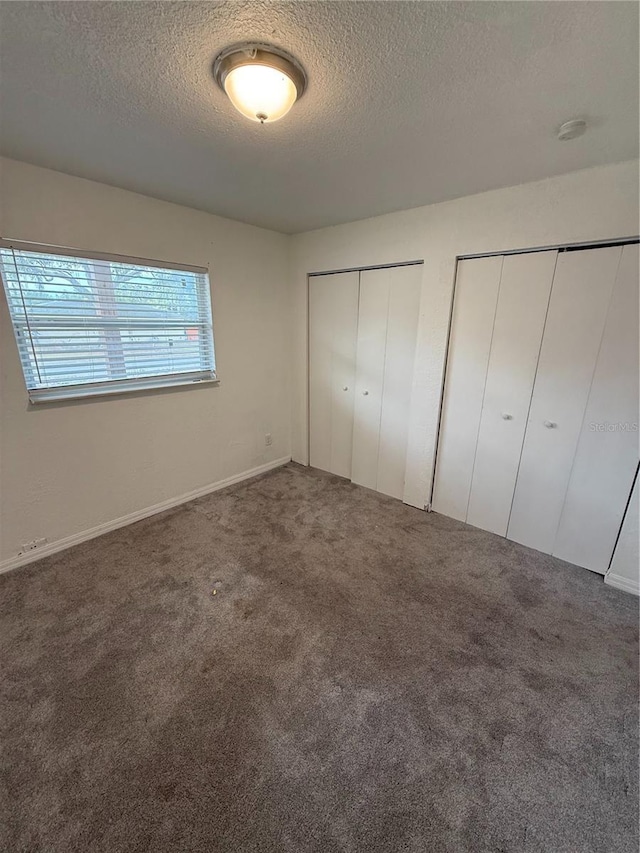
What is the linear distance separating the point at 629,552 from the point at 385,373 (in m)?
2.01

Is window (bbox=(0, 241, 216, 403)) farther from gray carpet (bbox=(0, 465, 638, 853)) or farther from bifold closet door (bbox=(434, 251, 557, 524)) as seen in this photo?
bifold closet door (bbox=(434, 251, 557, 524))

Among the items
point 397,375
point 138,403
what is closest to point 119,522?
point 138,403

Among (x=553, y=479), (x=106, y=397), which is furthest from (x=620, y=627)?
(x=106, y=397)

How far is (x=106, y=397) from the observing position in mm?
2375

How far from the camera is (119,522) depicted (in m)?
2.58

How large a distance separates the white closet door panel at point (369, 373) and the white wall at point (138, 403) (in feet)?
2.97

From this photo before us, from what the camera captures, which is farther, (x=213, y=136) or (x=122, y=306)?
(x=122, y=306)

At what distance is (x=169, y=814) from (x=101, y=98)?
255 centimetres

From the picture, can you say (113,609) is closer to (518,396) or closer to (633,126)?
(518,396)

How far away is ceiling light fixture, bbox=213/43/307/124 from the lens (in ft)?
3.61

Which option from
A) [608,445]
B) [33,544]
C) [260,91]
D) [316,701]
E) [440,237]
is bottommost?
[316,701]

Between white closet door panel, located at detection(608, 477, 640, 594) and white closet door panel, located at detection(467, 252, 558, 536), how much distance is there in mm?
615

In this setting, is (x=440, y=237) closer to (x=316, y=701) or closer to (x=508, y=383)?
(x=508, y=383)

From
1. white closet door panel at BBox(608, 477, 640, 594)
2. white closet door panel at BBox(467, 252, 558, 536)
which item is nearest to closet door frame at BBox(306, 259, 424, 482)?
white closet door panel at BBox(467, 252, 558, 536)
